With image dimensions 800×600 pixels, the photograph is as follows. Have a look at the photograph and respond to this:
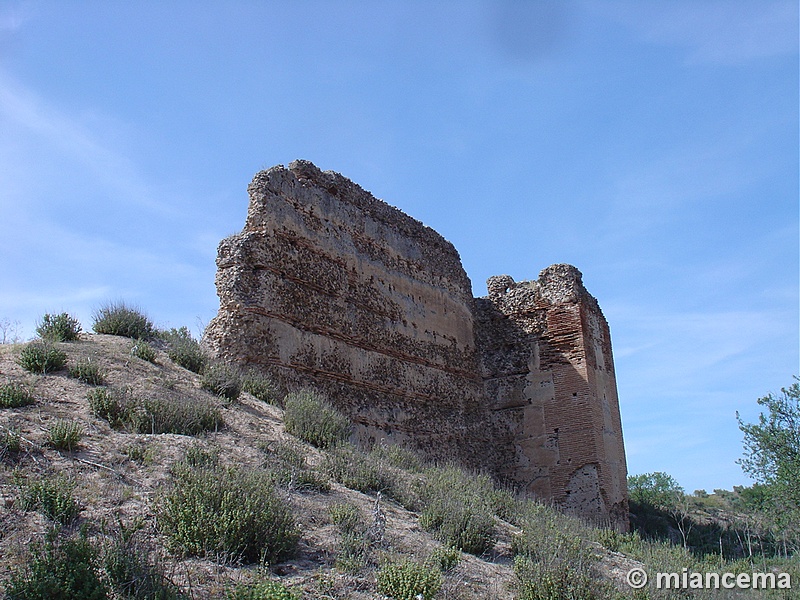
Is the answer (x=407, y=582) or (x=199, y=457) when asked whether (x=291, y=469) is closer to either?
(x=199, y=457)

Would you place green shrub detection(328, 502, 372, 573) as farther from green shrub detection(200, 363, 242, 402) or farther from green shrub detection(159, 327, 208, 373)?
green shrub detection(159, 327, 208, 373)

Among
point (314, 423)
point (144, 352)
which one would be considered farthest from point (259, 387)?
point (144, 352)

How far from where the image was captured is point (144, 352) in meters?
10.9

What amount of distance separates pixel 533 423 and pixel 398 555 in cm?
1153

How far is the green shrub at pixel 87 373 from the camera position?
364 inches

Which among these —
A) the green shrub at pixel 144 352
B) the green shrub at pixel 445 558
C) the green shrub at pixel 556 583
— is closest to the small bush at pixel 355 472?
the green shrub at pixel 445 558

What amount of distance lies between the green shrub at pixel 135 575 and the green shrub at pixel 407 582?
1.61 meters

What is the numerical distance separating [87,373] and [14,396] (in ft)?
4.35

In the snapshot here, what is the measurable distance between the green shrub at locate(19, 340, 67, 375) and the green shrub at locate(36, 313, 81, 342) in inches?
53.6

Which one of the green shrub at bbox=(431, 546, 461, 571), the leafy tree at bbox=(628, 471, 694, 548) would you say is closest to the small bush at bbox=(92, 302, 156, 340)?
the green shrub at bbox=(431, 546, 461, 571)

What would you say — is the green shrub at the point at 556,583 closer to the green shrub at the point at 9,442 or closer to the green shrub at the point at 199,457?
the green shrub at the point at 199,457

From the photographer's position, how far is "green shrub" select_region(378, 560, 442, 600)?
19.0ft

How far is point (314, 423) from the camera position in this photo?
10164 mm

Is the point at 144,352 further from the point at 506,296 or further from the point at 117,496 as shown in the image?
the point at 506,296
